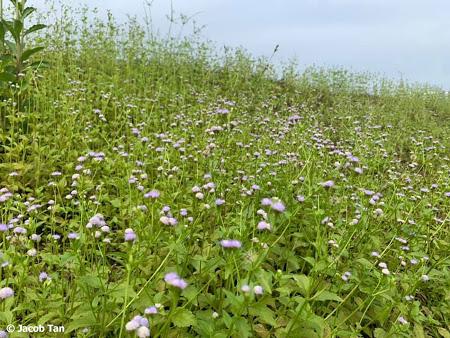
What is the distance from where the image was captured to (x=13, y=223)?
267 centimetres

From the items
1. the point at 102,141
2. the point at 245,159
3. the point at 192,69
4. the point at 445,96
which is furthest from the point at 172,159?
the point at 445,96

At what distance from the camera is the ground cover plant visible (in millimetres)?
2146

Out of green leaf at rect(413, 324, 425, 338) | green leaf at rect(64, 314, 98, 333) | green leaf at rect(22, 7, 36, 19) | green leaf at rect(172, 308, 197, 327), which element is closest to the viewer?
green leaf at rect(172, 308, 197, 327)

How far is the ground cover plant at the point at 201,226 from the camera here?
7.04 feet

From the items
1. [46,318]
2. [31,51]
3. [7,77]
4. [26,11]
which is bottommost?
[46,318]

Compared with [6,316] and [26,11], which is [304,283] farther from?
[26,11]

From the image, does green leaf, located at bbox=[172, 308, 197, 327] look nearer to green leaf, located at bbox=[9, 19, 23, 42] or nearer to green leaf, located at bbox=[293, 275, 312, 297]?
green leaf, located at bbox=[293, 275, 312, 297]

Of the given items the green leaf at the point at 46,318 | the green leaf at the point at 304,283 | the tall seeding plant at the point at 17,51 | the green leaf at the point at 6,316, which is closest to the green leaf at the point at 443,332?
the green leaf at the point at 304,283

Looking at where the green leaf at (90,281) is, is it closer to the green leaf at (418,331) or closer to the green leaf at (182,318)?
the green leaf at (182,318)

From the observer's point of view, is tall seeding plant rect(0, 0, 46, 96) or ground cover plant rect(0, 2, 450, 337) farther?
tall seeding plant rect(0, 0, 46, 96)

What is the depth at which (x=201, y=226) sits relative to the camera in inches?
114

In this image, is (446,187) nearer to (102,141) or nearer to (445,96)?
(102,141)

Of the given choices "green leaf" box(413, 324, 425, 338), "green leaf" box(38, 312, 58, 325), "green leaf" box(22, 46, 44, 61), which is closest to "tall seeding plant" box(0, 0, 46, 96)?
"green leaf" box(22, 46, 44, 61)

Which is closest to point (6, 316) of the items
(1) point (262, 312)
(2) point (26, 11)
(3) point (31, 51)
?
(1) point (262, 312)
